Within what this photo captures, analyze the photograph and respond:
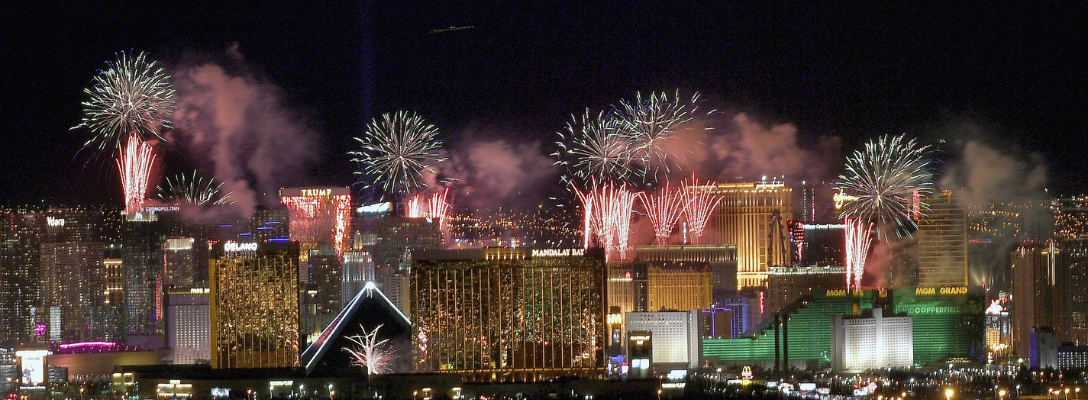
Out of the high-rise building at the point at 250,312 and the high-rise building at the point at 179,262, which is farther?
the high-rise building at the point at 179,262

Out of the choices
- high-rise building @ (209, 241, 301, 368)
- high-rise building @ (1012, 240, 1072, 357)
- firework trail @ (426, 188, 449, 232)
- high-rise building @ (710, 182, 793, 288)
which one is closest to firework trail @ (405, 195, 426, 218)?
firework trail @ (426, 188, 449, 232)

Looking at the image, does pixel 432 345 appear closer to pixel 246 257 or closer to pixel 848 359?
pixel 246 257

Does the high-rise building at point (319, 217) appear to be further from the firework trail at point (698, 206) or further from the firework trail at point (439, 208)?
the firework trail at point (698, 206)

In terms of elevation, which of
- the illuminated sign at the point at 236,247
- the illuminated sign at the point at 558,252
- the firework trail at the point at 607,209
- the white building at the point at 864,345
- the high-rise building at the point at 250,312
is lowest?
the white building at the point at 864,345

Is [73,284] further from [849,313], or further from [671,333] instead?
[849,313]

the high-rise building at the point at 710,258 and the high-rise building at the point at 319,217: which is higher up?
the high-rise building at the point at 319,217

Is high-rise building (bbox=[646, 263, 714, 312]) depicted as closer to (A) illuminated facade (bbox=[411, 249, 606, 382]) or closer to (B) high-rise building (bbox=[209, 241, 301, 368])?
(A) illuminated facade (bbox=[411, 249, 606, 382])

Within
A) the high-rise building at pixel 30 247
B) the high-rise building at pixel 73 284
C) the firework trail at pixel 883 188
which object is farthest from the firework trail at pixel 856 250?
the high-rise building at pixel 73 284
